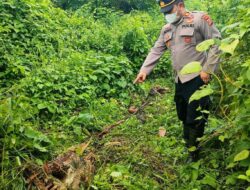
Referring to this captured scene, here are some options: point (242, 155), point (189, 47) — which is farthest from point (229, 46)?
point (189, 47)

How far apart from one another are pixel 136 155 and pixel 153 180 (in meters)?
0.51

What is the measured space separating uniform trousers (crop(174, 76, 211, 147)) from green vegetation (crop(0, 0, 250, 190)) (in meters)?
0.12

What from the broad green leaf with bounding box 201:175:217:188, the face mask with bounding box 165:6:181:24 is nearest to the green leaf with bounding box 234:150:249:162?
the broad green leaf with bounding box 201:175:217:188

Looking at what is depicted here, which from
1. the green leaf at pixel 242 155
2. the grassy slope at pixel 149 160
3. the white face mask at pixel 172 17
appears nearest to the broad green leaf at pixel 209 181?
the grassy slope at pixel 149 160

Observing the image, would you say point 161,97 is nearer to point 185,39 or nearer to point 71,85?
point 71,85

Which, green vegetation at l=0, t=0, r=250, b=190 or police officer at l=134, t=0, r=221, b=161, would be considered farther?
police officer at l=134, t=0, r=221, b=161

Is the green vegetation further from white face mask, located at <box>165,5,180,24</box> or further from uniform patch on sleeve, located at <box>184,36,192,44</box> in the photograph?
white face mask, located at <box>165,5,180,24</box>

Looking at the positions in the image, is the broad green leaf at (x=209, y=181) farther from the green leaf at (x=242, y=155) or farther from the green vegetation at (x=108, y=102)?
the green leaf at (x=242, y=155)

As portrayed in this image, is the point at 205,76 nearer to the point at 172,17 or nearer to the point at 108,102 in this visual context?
the point at 172,17

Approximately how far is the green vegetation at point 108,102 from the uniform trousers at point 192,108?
12cm

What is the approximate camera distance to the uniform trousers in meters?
3.63

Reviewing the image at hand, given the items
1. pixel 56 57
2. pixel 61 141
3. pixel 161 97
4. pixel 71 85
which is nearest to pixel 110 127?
pixel 61 141

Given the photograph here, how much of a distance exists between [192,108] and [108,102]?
2223 mm

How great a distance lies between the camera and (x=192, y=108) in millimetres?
3660
